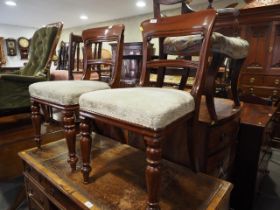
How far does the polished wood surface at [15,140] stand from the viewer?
1679mm

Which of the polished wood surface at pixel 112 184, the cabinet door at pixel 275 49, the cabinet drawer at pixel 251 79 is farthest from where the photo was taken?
the cabinet drawer at pixel 251 79

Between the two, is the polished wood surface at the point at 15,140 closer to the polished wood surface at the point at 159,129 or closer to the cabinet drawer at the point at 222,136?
the polished wood surface at the point at 159,129

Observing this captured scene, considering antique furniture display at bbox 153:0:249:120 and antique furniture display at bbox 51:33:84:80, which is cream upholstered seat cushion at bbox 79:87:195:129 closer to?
antique furniture display at bbox 153:0:249:120

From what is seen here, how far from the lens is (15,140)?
1778 mm

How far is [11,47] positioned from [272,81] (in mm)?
8316

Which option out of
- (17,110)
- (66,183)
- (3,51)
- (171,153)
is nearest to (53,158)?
(66,183)

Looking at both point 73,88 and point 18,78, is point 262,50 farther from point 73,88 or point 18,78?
point 18,78

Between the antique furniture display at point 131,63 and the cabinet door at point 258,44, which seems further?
the antique furniture display at point 131,63

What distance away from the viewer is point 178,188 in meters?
0.95

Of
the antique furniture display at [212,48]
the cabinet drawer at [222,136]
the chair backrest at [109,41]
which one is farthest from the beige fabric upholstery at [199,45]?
the cabinet drawer at [222,136]

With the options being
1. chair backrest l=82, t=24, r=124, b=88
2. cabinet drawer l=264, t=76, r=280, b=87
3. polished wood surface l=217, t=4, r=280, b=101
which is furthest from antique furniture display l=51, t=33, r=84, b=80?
cabinet drawer l=264, t=76, r=280, b=87

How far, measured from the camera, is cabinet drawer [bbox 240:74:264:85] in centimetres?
251

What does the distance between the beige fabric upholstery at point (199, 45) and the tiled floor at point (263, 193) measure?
1100mm

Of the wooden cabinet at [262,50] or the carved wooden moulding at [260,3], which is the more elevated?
the carved wooden moulding at [260,3]
